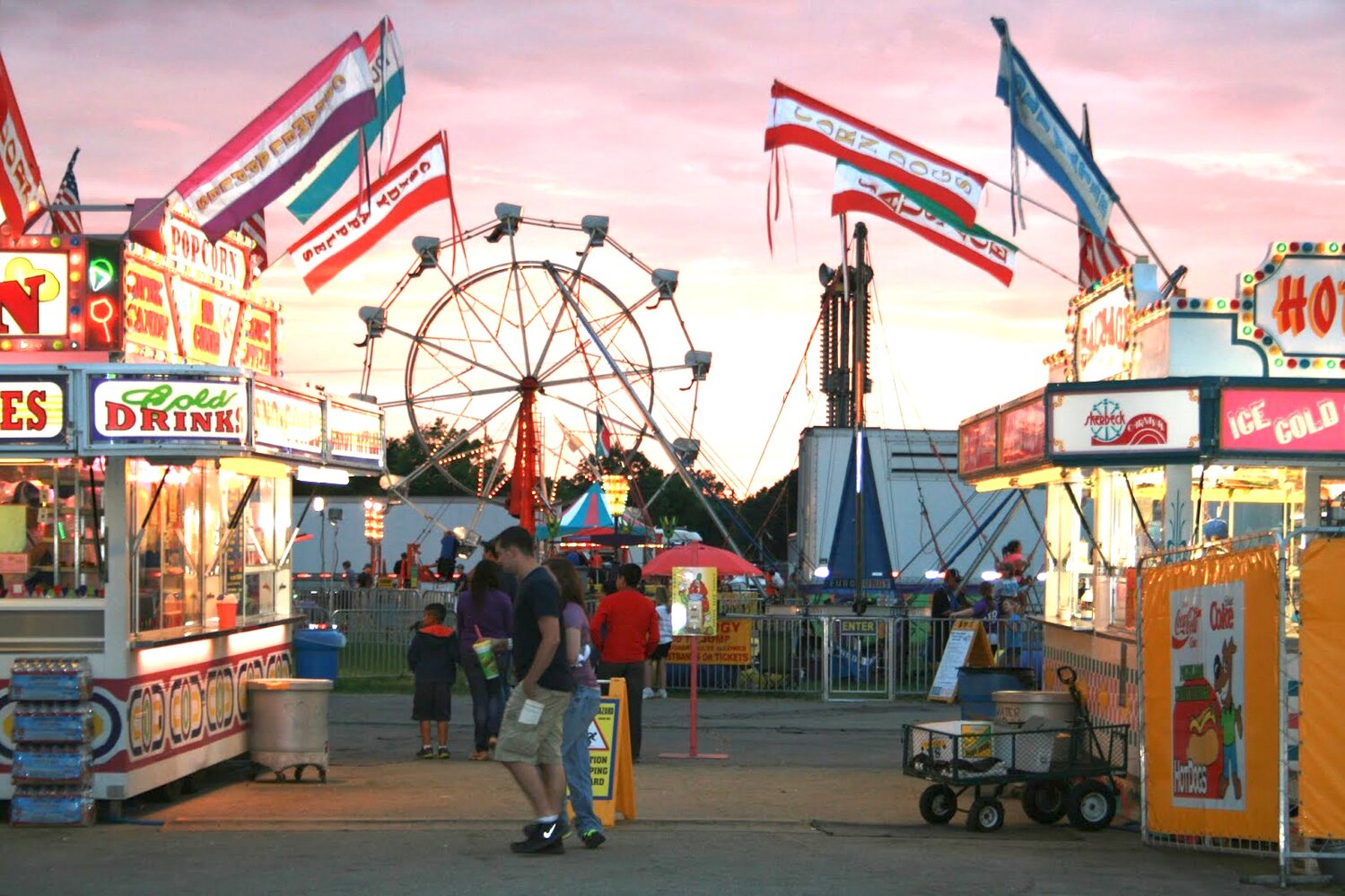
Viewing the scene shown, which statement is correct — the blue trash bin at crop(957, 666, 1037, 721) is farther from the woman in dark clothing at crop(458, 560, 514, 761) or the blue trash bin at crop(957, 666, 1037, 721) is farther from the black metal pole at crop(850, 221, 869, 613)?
the black metal pole at crop(850, 221, 869, 613)

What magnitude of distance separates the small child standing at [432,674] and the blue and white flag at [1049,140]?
6232mm

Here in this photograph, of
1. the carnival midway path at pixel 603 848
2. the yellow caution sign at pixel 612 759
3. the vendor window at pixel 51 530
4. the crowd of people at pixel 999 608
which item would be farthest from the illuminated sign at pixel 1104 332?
the vendor window at pixel 51 530

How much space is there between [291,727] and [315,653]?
2388 mm

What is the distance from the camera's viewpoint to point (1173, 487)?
12820 millimetres

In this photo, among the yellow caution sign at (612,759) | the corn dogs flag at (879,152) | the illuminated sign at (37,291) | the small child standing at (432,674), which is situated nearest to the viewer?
the yellow caution sign at (612,759)

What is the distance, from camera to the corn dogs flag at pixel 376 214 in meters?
19.7

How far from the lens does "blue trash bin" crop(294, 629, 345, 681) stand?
1588 cm

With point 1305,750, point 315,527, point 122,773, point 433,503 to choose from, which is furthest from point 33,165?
point 315,527

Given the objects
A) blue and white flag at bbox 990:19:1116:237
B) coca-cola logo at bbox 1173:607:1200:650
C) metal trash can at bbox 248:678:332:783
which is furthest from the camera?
blue and white flag at bbox 990:19:1116:237

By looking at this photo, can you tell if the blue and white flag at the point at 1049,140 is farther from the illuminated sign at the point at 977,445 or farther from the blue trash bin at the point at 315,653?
the blue trash bin at the point at 315,653

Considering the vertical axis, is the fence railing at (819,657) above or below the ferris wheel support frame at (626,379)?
below

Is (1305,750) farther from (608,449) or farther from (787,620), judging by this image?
(608,449)

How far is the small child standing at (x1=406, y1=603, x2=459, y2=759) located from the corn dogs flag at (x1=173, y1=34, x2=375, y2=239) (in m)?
3.95

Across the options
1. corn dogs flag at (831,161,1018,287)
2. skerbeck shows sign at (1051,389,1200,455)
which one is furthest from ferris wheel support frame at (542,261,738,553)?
skerbeck shows sign at (1051,389,1200,455)
